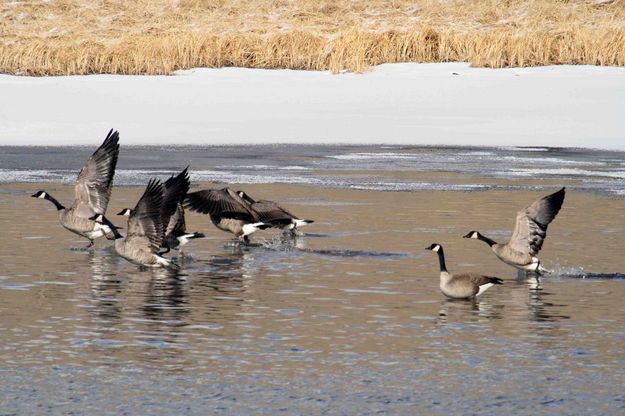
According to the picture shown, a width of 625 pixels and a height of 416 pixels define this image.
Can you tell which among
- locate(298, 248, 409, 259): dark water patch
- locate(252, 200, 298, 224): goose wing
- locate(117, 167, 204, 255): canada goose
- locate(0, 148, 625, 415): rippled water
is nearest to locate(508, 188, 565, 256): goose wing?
locate(0, 148, 625, 415): rippled water

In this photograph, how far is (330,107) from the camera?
26750mm

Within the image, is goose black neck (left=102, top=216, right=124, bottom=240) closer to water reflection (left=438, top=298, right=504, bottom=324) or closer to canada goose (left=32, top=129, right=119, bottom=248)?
canada goose (left=32, top=129, right=119, bottom=248)

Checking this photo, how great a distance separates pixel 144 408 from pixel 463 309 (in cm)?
373

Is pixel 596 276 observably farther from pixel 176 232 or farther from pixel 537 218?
pixel 176 232

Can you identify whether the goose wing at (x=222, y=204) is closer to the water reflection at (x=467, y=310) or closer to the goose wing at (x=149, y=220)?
the goose wing at (x=149, y=220)

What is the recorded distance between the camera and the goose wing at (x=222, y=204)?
44.7 ft

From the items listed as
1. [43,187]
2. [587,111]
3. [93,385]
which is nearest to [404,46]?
[587,111]

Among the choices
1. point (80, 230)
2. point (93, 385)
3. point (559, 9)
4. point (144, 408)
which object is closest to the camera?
point (144, 408)

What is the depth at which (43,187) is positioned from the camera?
698 inches

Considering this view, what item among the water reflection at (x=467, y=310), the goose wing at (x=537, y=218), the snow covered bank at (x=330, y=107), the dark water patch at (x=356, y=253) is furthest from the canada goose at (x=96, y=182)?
the snow covered bank at (x=330, y=107)

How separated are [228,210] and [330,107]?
13.2 m

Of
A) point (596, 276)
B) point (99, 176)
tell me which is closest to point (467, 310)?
point (596, 276)

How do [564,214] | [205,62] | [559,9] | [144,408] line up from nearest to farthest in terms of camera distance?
[144,408] < [564,214] < [205,62] < [559,9]

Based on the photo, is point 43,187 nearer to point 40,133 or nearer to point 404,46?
point 40,133
